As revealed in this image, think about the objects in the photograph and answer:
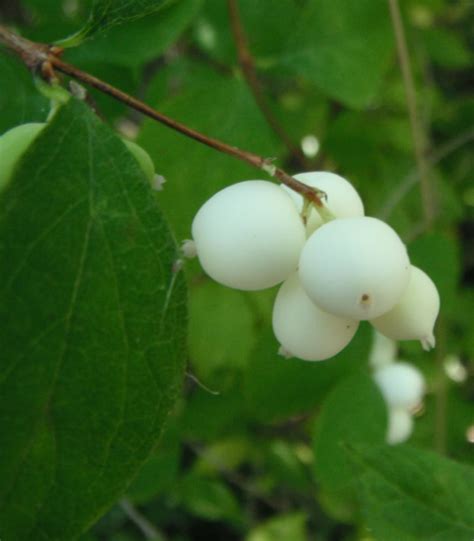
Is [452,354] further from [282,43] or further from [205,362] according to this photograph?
[282,43]

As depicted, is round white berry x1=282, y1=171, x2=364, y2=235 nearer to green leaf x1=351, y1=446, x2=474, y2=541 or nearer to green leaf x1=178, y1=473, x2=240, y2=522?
green leaf x1=351, y1=446, x2=474, y2=541

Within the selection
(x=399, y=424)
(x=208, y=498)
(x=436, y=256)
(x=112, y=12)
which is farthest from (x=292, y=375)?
Answer: (x=112, y=12)

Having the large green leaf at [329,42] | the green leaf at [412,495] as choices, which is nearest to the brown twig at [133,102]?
the green leaf at [412,495]

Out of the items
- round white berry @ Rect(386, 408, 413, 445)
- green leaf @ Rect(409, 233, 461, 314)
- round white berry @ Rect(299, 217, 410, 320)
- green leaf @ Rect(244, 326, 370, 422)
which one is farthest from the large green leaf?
round white berry @ Rect(299, 217, 410, 320)

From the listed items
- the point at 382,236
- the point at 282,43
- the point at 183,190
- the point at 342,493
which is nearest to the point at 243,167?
the point at 183,190

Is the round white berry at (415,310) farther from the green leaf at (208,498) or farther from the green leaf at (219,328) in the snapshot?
the green leaf at (208,498)

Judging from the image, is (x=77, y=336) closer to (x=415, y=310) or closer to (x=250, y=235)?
(x=250, y=235)

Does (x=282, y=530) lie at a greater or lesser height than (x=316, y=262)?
lesser
